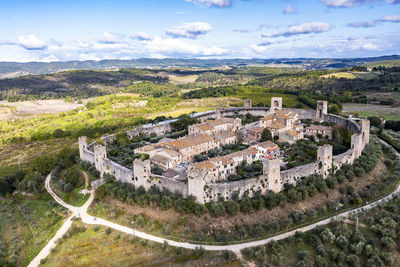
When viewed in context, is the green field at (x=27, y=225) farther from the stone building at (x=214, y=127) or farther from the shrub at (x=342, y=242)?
the shrub at (x=342, y=242)

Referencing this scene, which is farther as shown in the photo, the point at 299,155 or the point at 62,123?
the point at 62,123

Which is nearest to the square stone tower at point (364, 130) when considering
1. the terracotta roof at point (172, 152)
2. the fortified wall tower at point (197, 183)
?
the fortified wall tower at point (197, 183)

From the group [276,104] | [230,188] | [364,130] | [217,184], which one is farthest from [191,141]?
[276,104]

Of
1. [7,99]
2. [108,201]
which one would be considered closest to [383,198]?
[108,201]

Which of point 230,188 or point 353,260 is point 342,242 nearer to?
point 353,260

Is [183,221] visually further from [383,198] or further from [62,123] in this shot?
[62,123]

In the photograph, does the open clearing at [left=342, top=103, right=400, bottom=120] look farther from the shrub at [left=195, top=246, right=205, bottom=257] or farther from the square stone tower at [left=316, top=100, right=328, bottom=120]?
the shrub at [left=195, top=246, right=205, bottom=257]

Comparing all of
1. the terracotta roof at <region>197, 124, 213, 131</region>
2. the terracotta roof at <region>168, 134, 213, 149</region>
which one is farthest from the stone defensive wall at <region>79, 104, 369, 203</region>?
the terracotta roof at <region>197, 124, 213, 131</region>

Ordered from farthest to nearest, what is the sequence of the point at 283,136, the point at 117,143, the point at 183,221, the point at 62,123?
the point at 62,123, the point at 117,143, the point at 283,136, the point at 183,221

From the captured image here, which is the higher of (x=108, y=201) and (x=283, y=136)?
(x=283, y=136)
